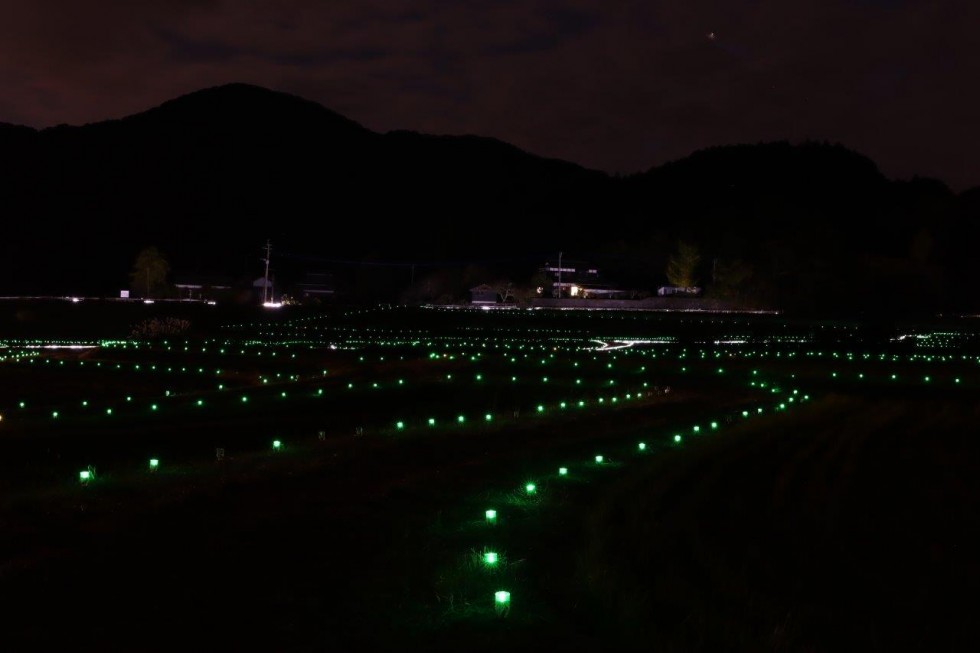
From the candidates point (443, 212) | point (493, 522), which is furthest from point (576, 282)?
point (493, 522)

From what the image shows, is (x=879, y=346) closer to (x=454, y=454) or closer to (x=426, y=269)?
(x=454, y=454)

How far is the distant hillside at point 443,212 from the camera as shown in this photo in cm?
8438

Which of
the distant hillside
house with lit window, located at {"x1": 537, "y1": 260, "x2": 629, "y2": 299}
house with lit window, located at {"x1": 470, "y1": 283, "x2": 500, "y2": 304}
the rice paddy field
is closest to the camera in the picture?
the rice paddy field

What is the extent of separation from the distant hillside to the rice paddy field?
53.5 metres

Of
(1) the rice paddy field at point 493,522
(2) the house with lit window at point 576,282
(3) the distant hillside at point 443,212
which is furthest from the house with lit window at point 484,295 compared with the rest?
(1) the rice paddy field at point 493,522

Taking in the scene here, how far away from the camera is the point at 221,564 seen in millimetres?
6246

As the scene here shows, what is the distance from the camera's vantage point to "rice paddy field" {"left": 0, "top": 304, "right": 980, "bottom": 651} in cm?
543

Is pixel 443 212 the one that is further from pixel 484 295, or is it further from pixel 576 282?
pixel 484 295

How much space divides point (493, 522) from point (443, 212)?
13297 centimetres

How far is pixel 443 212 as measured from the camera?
5468 inches

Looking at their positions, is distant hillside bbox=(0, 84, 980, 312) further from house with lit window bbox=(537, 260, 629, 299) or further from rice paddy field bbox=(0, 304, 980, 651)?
rice paddy field bbox=(0, 304, 980, 651)

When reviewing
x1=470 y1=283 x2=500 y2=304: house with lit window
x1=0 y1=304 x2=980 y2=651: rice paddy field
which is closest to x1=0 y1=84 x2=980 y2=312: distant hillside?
x1=470 y1=283 x2=500 y2=304: house with lit window

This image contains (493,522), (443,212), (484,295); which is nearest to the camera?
(493,522)

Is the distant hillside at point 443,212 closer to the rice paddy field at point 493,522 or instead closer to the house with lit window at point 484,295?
the house with lit window at point 484,295
